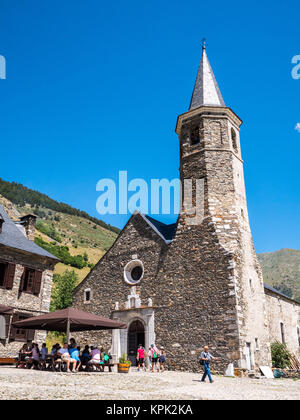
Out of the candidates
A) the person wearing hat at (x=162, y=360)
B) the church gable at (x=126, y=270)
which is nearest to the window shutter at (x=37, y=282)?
the church gable at (x=126, y=270)

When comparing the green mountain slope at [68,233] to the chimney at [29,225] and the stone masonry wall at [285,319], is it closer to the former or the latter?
the chimney at [29,225]

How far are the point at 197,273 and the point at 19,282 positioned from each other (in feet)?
32.0

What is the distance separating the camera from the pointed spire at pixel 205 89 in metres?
21.9

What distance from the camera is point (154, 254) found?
19891 mm

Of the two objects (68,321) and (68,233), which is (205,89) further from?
(68,233)

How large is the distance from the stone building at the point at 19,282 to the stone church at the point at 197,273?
292 cm

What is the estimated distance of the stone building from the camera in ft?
59.1

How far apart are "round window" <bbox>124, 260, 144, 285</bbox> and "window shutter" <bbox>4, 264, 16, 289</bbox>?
624 centimetres

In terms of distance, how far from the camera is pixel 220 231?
17828 mm

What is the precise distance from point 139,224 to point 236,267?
7.12 meters

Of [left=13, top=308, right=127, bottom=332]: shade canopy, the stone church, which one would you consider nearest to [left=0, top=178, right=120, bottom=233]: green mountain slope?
the stone church

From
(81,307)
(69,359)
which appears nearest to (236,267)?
(69,359)

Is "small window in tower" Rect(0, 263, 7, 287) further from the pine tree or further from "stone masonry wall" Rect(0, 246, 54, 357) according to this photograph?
the pine tree

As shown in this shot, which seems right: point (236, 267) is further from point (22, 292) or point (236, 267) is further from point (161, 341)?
point (22, 292)
